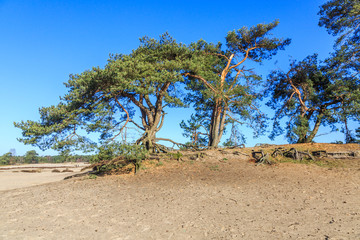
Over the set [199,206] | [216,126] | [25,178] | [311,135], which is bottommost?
[25,178]

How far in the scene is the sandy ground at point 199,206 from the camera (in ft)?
17.4

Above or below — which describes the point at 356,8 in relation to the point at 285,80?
above

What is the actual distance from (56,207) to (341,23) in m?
20.8

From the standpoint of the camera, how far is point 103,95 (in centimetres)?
1377

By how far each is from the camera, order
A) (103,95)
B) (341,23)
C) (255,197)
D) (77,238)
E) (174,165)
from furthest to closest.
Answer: (341,23) < (103,95) < (174,165) < (255,197) < (77,238)

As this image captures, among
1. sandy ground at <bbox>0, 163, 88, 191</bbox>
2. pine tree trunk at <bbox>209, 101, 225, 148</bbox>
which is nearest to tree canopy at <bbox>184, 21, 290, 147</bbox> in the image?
pine tree trunk at <bbox>209, 101, 225, 148</bbox>

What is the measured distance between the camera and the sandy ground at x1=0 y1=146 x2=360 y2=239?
17.4ft

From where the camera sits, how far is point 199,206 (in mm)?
7055

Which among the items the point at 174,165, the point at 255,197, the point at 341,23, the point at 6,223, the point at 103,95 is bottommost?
the point at 6,223

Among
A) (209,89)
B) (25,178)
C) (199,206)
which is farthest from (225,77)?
(25,178)

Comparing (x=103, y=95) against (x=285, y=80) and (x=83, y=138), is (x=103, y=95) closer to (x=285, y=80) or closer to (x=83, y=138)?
(x=83, y=138)

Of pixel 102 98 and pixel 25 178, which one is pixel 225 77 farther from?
pixel 25 178

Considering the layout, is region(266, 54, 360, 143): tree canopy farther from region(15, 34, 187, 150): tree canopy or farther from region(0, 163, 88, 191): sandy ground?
region(0, 163, 88, 191): sandy ground

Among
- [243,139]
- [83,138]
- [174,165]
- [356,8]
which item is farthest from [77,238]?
[356,8]
